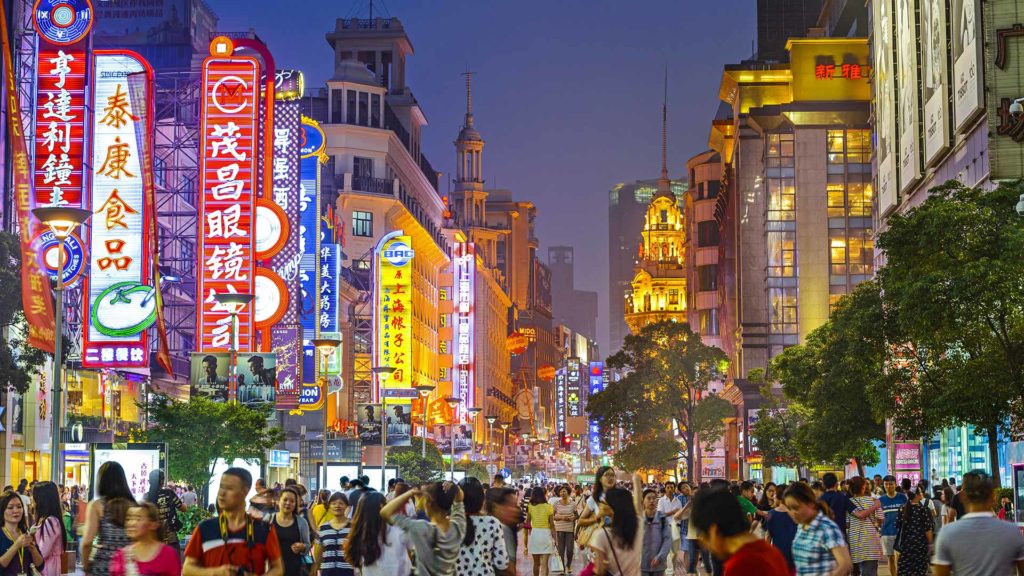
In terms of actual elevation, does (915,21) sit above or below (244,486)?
above

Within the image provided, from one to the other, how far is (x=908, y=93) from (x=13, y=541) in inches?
1855

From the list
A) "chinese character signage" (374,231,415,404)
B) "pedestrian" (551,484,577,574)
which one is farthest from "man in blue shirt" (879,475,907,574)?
"chinese character signage" (374,231,415,404)

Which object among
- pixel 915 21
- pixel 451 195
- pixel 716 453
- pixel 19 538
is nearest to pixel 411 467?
pixel 915 21

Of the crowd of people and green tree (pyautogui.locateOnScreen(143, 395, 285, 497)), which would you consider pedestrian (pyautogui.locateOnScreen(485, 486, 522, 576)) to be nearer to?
the crowd of people

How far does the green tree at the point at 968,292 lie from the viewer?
30703mm

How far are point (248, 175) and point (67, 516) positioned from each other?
19721mm

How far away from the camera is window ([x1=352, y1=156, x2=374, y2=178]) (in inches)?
4400

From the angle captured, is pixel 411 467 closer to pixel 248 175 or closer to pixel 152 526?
pixel 248 175

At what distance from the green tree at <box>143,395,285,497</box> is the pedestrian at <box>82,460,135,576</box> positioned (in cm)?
2964

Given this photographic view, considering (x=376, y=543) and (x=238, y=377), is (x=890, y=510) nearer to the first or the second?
(x=376, y=543)

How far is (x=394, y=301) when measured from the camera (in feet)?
317

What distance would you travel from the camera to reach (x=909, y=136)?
57.1 meters

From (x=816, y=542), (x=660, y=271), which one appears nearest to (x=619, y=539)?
(x=816, y=542)

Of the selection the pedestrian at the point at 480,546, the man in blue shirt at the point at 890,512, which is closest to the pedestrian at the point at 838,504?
the man in blue shirt at the point at 890,512
